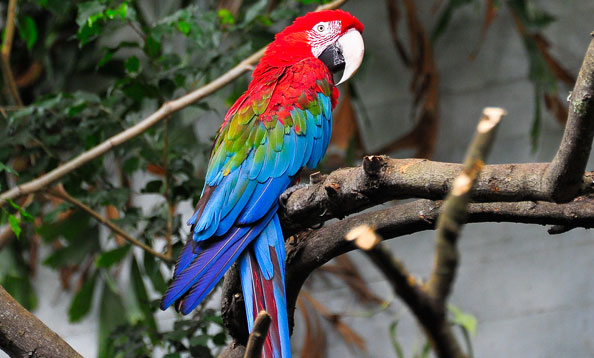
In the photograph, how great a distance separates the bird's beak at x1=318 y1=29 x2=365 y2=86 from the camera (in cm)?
179

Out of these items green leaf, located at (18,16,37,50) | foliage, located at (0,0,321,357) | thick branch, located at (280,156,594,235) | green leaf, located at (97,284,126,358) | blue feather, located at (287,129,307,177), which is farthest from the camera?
green leaf, located at (97,284,126,358)

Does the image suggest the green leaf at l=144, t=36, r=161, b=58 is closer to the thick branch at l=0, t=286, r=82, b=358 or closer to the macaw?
the macaw

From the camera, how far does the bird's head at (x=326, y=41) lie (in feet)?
5.65

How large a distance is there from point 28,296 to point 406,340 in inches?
61.2

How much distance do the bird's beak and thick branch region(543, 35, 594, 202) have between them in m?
1.03

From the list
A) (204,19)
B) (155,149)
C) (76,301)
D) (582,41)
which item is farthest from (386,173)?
(582,41)

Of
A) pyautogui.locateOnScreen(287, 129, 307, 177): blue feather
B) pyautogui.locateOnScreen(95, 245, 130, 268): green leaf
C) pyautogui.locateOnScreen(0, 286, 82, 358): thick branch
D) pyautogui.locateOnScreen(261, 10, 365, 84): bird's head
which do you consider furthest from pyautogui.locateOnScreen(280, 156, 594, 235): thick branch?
pyautogui.locateOnScreen(95, 245, 130, 268): green leaf

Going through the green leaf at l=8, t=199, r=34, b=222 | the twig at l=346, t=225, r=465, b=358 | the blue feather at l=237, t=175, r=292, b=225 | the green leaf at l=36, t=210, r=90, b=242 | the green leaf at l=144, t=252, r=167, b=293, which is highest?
the twig at l=346, t=225, r=465, b=358

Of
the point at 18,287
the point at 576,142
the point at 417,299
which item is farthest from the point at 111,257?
the point at 417,299

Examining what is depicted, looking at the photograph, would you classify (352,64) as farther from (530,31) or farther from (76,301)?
(76,301)

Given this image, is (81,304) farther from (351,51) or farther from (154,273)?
(351,51)

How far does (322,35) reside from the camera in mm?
1768

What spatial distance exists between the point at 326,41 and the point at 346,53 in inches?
2.6

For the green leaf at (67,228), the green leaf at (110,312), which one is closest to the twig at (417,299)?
the green leaf at (67,228)
